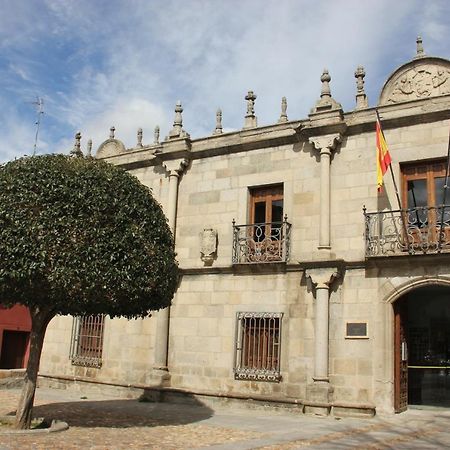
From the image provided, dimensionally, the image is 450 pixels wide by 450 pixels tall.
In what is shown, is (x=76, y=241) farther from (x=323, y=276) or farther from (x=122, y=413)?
(x=323, y=276)

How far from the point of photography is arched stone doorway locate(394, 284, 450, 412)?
14.5 m

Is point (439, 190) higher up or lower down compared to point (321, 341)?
higher up

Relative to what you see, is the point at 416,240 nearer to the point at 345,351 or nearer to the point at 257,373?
the point at 345,351

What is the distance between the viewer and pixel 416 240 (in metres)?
12.0

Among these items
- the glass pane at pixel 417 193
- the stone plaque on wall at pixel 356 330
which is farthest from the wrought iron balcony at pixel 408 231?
the stone plaque on wall at pixel 356 330

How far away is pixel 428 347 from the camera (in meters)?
15.7

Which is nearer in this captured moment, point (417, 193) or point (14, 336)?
point (417, 193)

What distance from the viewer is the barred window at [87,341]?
15.8 meters

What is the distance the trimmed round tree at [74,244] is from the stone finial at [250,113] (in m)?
5.85

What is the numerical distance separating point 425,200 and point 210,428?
256 inches

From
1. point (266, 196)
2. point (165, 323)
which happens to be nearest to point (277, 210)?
point (266, 196)

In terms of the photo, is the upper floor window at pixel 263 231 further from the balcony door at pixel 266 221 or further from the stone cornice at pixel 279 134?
the stone cornice at pixel 279 134

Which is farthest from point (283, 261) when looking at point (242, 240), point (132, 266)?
point (132, 266)

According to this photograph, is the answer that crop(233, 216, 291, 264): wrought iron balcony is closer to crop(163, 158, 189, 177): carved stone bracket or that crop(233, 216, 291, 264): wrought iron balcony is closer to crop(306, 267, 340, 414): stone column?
crop(306, 267, 340, 414): stone column
